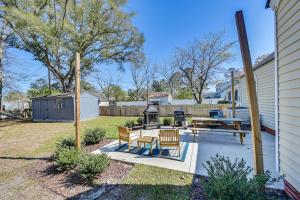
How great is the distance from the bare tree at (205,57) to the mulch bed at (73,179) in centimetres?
1859

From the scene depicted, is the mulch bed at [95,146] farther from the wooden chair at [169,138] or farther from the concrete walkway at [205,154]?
the wooden chair at [169,138]

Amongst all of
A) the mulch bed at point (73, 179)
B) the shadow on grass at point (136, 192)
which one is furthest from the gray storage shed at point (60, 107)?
the shadow on grass at point (136, 192)

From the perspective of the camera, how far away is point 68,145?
5945 millimetres

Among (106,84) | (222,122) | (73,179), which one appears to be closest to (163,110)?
(222,122)

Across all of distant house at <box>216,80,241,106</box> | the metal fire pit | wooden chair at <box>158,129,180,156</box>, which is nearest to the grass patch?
wooden chair at <box>158,129,180,156</box>

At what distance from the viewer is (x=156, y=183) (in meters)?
3.81

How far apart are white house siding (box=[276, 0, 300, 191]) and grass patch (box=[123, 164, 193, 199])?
1.87m

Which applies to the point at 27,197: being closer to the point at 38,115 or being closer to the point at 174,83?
the point at 38,115

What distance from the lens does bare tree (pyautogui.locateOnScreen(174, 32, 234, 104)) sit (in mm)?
20156

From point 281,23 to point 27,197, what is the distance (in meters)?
6.24

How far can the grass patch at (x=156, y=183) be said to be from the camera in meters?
3.39

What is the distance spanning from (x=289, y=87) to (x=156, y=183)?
10.5ft

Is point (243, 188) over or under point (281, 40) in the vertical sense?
under

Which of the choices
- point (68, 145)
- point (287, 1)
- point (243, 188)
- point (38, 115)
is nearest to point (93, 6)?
point (38, 115)
